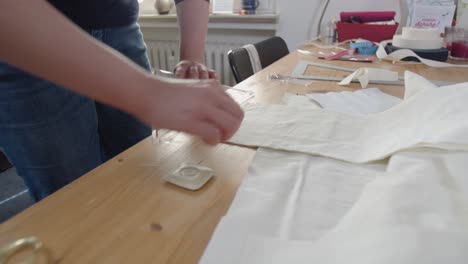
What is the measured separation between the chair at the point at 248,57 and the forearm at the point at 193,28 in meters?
0.37

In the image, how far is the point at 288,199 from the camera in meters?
0.37

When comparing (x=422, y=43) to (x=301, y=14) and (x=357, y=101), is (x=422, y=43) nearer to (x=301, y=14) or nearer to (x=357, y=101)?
(x=357, y=101)

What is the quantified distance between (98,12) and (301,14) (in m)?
1.53

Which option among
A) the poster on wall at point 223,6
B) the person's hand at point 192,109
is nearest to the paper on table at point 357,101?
the person's hand at point 192,109

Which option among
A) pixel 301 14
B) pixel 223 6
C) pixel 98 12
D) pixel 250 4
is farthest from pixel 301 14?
pixel 98 12

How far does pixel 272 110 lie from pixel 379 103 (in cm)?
24

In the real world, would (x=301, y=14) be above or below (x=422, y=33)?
above

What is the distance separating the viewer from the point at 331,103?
0.68 meters

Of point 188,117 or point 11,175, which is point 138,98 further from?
point 11,175

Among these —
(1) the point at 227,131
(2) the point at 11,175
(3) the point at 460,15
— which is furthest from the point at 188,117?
(2) the point at 11,175

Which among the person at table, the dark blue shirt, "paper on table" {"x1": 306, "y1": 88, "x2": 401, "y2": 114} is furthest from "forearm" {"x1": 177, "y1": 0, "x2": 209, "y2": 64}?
"paper on table" {"x1": 306, "y1": 88, "x2": 401, "y2": 114}

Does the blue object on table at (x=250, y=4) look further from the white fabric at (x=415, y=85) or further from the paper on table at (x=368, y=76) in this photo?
the white fabric at (x=415, y=85)

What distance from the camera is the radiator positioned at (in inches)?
87.9

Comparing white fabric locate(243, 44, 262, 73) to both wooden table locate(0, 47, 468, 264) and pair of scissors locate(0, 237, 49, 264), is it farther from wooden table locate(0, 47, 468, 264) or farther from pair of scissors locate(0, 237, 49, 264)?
pair of scissors locate(0, 237, 49, 264)
